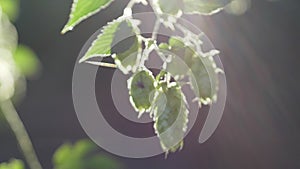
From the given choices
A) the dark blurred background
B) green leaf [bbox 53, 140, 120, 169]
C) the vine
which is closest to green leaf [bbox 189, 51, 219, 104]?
the vine

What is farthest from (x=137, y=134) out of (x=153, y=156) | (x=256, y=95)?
(x=256, y=95)

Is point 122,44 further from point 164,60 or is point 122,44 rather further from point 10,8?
point 10,8

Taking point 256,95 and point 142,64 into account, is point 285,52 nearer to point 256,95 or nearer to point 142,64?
point 256,95

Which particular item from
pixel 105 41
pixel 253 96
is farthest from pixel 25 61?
pixel 253 96

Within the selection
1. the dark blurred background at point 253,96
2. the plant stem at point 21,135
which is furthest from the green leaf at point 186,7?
the dark blurred background at point 253,96

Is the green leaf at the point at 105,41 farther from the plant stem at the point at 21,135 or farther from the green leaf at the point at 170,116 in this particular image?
the plant stem at the point at 21,135

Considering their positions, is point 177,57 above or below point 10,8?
below

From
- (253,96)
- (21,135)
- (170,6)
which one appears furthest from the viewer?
(253,96)
